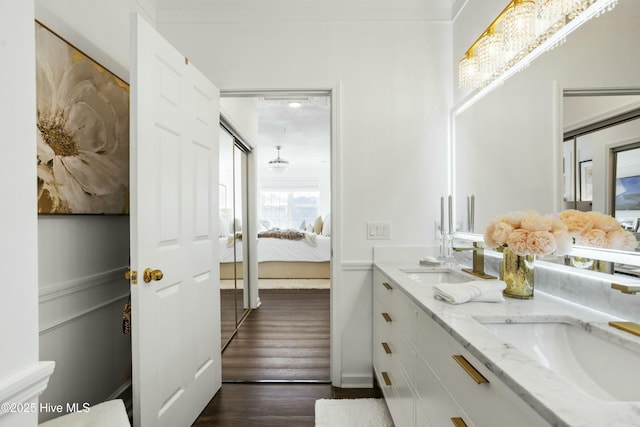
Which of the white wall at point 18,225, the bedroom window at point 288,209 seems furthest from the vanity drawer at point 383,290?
the bedroom window at point 288,209

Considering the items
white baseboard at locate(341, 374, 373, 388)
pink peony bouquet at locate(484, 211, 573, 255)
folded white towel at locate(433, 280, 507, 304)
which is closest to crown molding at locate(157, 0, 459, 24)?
pink peony bouquet at locate(484, 211, 573, 255)

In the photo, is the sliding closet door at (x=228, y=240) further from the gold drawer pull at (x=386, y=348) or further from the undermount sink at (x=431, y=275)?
the undermount sink at (x=431, y=275)

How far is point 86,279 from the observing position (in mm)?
1598

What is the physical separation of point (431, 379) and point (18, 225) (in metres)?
1.26

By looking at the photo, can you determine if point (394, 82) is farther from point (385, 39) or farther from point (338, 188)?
point (338, 188)

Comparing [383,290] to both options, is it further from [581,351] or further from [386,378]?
[581,351]

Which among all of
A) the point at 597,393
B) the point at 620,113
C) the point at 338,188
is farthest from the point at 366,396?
the point at 620,113

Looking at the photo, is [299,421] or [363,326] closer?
[299,421]

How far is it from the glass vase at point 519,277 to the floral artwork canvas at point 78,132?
74.6 inches

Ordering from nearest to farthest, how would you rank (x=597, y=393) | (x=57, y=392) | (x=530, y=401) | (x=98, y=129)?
(x=530, y=401), (x=597, y=393), (x=57, y=392), (x=98, y=129)

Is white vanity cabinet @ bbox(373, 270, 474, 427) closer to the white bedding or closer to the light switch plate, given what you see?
the light switch plate

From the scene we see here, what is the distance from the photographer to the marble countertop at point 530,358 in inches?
21.3

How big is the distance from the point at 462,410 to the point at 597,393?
1.09 feet

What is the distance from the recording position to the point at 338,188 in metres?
2.32
